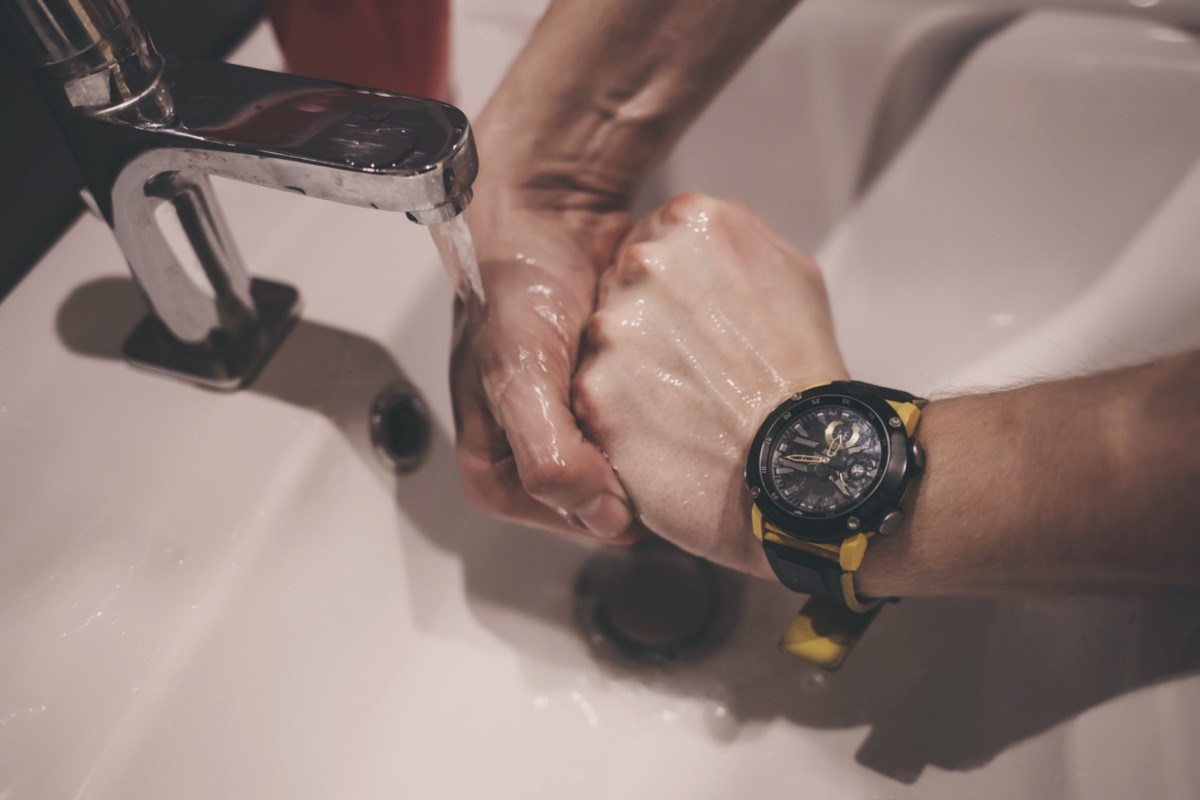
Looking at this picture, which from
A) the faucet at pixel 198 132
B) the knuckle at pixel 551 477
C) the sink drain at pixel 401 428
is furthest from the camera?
the sink drain at pixel 401 428

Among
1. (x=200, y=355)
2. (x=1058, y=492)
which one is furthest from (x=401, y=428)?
(x=1058, y=492)

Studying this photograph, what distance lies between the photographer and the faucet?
1.15 feet

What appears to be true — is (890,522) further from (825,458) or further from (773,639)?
(773,639)

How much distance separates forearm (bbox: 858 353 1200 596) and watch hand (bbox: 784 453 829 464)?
4 centimetres

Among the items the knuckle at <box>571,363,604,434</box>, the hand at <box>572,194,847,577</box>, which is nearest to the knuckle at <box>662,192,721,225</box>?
the hand at <box>572,194,847,577</box>

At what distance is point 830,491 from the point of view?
1.38 ft

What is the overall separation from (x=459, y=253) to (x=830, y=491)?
0.20 meters

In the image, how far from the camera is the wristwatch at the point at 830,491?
41 centimetres

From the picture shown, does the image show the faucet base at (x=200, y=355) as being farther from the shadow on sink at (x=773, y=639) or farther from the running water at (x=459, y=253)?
the running water at (x=459, y=253)

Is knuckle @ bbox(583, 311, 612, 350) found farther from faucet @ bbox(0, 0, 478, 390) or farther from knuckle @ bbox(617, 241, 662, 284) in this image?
faucet @ bbox(0, 0, 478, 390)

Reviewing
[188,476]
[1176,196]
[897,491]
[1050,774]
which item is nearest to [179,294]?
→ [188,476]

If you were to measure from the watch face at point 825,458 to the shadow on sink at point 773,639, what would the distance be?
13 cm

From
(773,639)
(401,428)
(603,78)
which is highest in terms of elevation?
(603,78)

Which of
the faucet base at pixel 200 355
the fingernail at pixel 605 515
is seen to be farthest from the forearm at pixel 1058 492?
the faucet base at pixel 200 355
